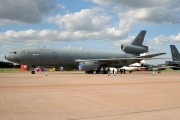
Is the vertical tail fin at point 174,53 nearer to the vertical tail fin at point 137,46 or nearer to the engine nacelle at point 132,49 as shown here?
the vertical tail fin at point 137,46

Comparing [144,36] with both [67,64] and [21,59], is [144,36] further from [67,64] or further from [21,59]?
[21,59]

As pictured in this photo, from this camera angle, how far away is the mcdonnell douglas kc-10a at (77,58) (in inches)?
1282

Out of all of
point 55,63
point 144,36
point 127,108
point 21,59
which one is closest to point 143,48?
point 144,36

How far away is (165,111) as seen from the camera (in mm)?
6465

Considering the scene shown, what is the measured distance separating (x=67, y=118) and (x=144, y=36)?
42.8m

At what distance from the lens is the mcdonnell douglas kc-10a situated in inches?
1282

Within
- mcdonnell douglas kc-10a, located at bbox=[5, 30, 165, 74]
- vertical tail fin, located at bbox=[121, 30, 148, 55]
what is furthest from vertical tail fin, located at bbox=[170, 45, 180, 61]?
mcdonnell douglas kc-10a, located at bbox=[5, 30, 165, 74]

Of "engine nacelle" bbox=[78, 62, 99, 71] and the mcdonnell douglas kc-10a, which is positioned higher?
the mcdonnell douglas kc-10a

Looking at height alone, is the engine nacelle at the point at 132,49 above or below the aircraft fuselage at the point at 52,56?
above

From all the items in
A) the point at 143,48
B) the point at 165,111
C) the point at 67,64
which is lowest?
the point at 165,111

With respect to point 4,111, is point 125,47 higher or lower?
higher

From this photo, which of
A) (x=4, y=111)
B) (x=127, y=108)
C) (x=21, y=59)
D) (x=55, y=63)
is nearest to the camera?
(x=4, y=111)

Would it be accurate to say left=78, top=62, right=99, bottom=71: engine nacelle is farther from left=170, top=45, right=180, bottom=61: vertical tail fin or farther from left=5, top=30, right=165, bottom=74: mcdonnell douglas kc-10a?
left=170, top=45, right=180, bottom=61: vertical tail fin

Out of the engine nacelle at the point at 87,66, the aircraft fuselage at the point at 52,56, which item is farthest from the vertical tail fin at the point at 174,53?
the engine nacelle at the point at 87,66
